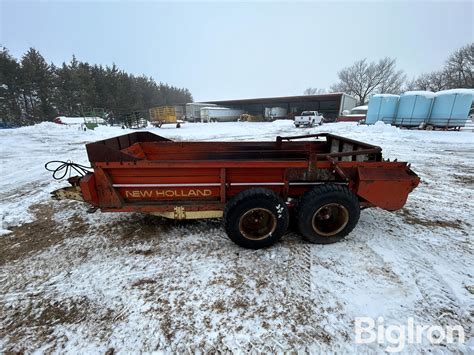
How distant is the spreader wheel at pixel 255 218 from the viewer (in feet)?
9.01

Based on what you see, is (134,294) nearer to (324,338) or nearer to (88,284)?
(88,284)

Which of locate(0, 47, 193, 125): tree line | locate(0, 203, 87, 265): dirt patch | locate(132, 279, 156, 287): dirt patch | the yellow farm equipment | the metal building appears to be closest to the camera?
locate(132, 279, 156, 287): dirt patch

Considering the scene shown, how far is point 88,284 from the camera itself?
2438 millimetres

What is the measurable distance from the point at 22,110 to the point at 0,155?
32998 millimetres

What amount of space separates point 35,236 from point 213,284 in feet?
8.99

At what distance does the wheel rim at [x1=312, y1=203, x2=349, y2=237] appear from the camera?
116 inches

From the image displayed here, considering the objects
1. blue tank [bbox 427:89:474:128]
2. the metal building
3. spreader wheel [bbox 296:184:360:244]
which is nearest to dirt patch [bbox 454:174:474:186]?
spreader wheel [bbox 296:184:360:244]

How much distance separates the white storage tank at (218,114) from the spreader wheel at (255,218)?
41268mm

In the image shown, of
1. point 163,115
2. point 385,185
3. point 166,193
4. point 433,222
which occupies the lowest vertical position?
point 433,222

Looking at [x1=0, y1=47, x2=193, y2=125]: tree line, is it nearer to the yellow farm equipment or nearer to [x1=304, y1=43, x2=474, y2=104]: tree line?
the yellow farm equipment

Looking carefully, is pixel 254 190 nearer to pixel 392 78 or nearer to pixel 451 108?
pixel 451 108

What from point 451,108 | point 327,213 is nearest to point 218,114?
point 451,108

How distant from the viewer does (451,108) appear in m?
18.4

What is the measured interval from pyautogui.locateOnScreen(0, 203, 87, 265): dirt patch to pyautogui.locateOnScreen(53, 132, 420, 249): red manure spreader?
2.28 ft
